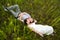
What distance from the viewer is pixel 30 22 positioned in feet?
9.92

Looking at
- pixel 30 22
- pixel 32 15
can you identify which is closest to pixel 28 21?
pixel 30 22

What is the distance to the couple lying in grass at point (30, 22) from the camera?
292cm

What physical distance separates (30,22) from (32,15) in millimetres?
249

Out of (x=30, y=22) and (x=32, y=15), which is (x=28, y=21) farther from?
(x=32, y=15)

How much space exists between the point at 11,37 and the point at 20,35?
12cm

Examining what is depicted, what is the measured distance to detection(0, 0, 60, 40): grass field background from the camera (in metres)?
2.90

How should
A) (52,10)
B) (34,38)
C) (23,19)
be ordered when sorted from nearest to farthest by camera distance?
Result: (34,38) → (23,19) → (52,10)

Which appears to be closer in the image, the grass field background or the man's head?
the grass field background

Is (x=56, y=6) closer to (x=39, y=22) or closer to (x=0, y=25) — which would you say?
(x=39, y=22)

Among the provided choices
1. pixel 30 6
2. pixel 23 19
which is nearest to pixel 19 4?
pixel 30 6

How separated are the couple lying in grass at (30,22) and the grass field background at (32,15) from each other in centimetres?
5

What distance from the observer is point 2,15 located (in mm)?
3146

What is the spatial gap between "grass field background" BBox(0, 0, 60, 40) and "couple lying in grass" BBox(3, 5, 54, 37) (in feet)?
0.17

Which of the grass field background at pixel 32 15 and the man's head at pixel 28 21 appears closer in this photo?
the grass field background at pixel 32 15
